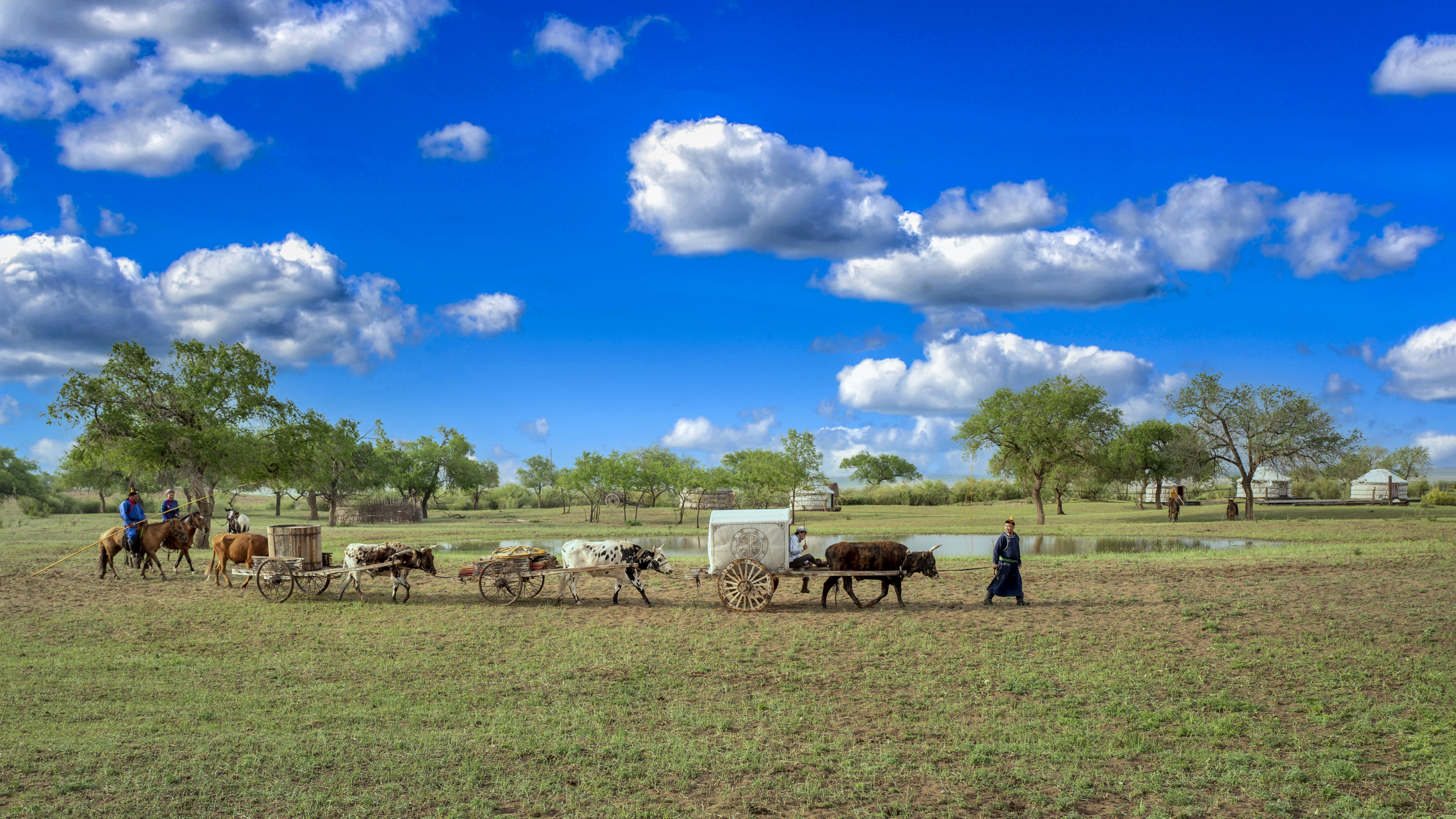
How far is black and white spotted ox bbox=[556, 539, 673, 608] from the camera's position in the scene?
57.9ft

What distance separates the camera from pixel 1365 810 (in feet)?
23.8

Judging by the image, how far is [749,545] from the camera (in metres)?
16.7

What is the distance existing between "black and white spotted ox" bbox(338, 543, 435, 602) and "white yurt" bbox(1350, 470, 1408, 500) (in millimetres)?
75170

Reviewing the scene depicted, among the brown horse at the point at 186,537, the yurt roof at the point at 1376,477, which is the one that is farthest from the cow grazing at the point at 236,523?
the yurt roof at the point at 1376,477

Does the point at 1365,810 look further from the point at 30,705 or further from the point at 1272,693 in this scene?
the point at 30,705

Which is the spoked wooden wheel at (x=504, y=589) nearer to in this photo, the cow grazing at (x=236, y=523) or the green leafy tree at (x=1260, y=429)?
the cow grazing at (x=236, y=523)

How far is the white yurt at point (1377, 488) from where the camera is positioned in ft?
235

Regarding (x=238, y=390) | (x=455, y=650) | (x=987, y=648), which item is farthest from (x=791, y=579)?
(x=238, y=390)

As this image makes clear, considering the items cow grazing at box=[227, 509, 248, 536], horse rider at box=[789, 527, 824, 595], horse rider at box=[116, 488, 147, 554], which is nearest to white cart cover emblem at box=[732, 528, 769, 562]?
horse rider at box=[789, 527, 824, 595]

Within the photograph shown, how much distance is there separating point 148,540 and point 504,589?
1064 centimetres

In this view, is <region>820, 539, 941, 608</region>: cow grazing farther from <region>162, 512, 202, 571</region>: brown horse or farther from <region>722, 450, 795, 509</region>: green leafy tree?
<region>722, 450, 795, 509</region>: green leafy tree

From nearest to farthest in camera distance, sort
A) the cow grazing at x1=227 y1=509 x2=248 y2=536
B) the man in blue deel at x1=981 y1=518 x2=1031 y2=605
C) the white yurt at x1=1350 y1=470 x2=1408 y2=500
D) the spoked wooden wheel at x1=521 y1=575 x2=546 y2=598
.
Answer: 1. the man in blue deel at x1=981 y1=518 x2=1031 y2=605
2. the spoked wooden wheel at x1=521 y1=575 x2=546 y2=598
3. the cow grazing at x1=227 y1=509 x2=248 y2=536
4. the white yurt at x1=1350 y1=470 x2=1408 y2=500

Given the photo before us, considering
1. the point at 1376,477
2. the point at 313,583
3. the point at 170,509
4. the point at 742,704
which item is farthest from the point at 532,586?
the point at 1376,477

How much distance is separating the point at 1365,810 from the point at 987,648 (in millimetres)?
6004
